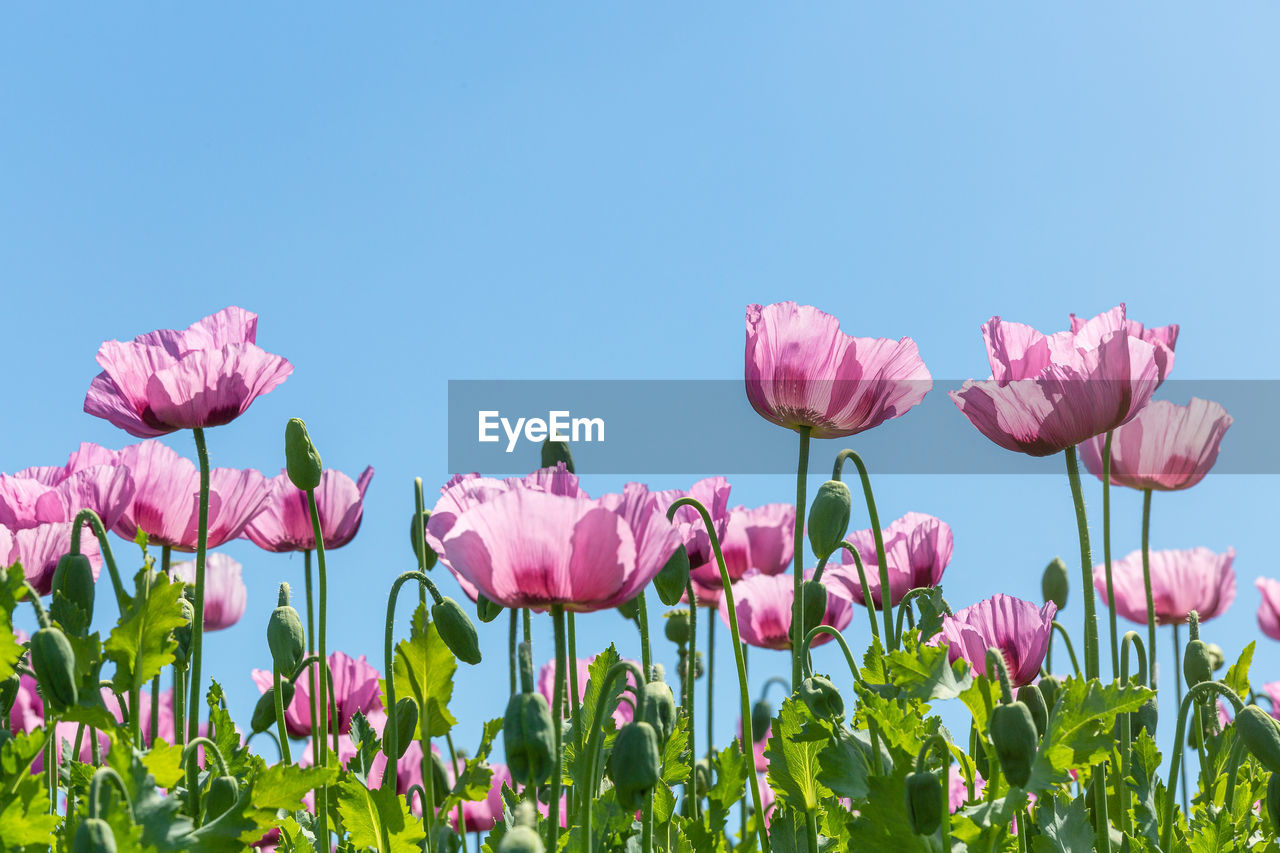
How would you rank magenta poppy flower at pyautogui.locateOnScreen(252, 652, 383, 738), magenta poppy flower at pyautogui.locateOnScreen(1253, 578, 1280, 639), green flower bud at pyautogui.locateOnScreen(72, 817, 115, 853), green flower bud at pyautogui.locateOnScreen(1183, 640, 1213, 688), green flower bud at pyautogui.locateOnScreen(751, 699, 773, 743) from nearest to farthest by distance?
green flower bud at pyautogui.locateOnScreen(72, 817, 115, 853) < green flower bud at pyautogui.locateOnScreen(1183, 640, 1213, 688) < magenta poppy flower at pyautogui.locateOnScreen(252, 652, 383, 738) < green flower bud at pyautogui.locateOnScreen(751, 699, 773, 743) < magenta poppy flower at pyautogui.locateOnScreen(1253, 578, 1280, 639)

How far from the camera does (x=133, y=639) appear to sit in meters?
2.03

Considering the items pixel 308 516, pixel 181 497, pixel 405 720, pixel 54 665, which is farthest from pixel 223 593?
pixel 54 665

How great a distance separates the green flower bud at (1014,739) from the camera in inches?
65.8

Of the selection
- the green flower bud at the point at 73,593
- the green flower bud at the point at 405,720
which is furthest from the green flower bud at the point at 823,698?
the green flower bud at the point at 73,593

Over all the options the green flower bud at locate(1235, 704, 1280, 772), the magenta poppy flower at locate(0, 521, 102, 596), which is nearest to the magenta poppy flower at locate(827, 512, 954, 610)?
the green flower bud at locate(1235, 704, 1280, 772)

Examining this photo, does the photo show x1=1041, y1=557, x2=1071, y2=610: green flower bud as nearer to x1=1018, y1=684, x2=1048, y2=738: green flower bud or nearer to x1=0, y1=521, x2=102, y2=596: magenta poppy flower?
x1=1018, y1=684, x2=1048, y2=738: green flower bud

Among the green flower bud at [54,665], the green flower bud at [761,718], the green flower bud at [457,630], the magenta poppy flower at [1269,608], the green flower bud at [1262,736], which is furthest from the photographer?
the magenta poppy flower at [1269,608]

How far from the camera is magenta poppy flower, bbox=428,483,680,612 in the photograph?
167cm

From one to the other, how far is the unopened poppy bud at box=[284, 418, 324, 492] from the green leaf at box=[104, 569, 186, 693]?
39 cm

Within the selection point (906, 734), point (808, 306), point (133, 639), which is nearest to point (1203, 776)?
point (906, 734)

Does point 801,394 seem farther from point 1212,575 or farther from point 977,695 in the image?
point 1212,575

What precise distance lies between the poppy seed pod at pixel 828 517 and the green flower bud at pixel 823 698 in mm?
448

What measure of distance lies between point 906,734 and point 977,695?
0.49 feet

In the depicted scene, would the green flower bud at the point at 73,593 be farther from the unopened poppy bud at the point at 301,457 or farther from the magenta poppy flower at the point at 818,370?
the magenta poppy flower at the point at 818,370
